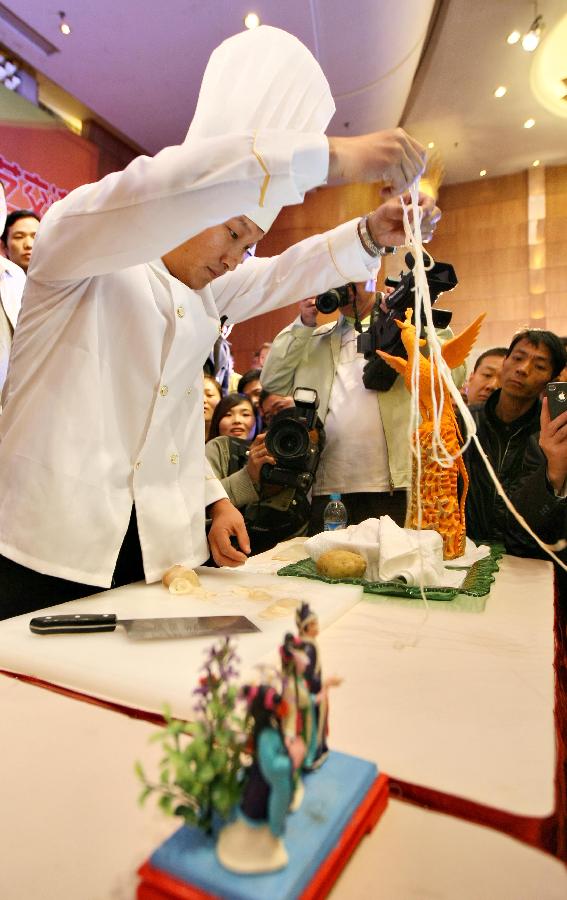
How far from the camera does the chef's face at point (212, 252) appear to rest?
3.40ft

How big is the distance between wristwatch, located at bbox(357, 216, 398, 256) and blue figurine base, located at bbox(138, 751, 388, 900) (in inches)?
43.8

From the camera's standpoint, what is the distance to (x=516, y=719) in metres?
0.58

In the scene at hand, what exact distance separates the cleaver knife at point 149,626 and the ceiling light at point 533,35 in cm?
458

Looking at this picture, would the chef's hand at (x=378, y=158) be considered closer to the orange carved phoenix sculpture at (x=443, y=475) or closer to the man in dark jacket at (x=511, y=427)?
the orange carved phoenix sculpture at (x=443, y=475)

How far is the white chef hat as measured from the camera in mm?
962

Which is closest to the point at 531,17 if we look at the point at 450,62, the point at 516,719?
the point at 450,62

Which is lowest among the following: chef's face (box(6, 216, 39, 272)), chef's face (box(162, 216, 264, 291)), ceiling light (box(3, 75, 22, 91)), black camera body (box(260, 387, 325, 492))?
black camera body (box(260, 387, 325, 492))

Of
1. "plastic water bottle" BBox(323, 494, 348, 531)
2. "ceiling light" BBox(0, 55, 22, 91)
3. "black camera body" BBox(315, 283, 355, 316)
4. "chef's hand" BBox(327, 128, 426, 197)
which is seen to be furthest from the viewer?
"ceiling light" BBox(0, 55, 22, 91)

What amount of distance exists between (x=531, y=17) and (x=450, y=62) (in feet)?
1.86

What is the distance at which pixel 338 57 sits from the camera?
3.81 meters

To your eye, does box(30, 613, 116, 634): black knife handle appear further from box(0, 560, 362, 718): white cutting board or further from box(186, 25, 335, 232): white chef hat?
box(186, 25, 335, 232): white chef hat

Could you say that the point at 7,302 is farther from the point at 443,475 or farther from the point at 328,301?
the point at 443,475

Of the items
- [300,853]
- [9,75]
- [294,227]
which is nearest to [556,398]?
[300,853]

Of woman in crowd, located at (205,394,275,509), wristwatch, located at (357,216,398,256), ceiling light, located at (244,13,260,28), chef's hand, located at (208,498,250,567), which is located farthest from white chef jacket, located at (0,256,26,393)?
ceiling light, located at (244,13,260,28)
